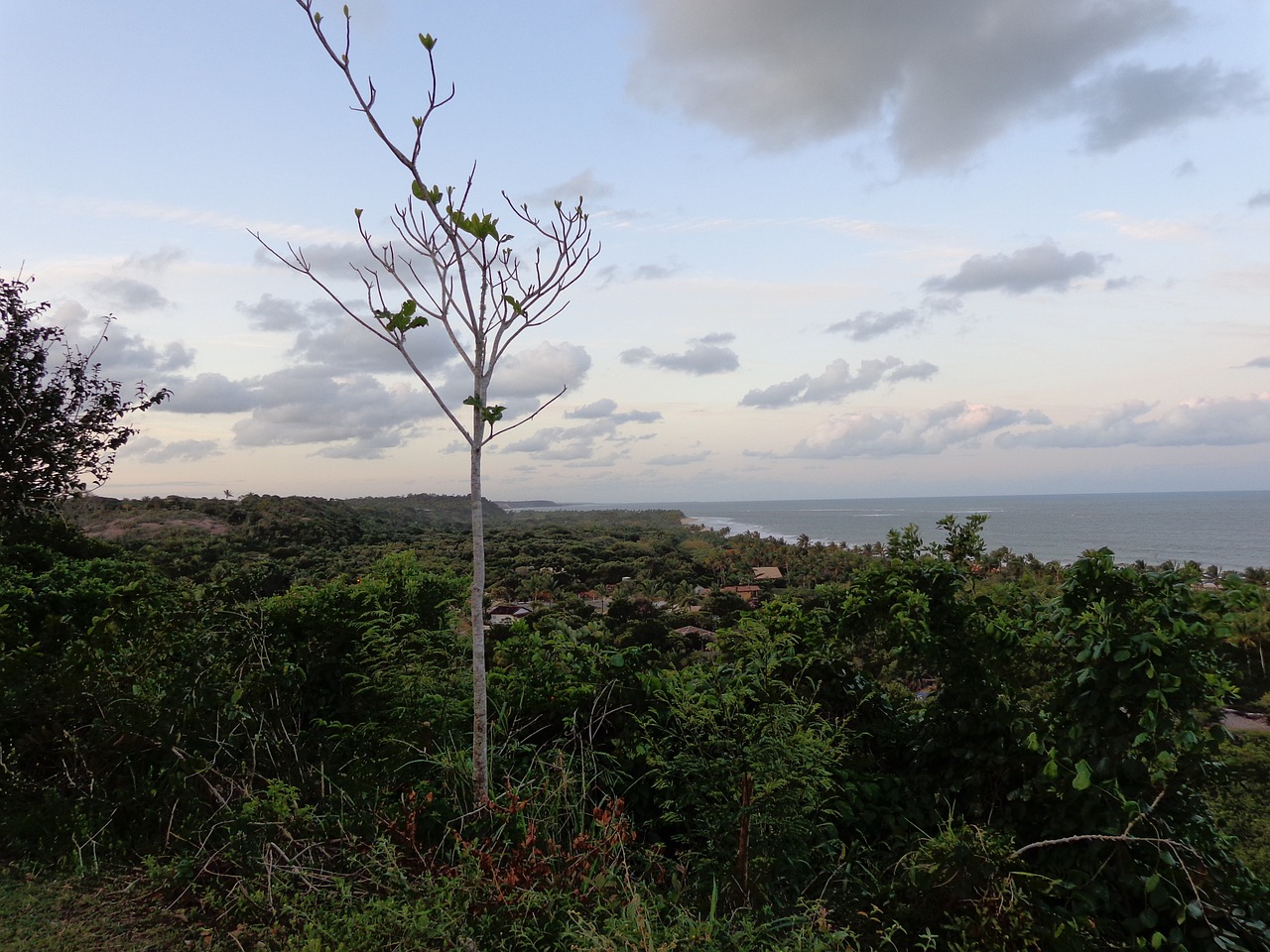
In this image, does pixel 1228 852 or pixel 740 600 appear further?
pixel 740 600

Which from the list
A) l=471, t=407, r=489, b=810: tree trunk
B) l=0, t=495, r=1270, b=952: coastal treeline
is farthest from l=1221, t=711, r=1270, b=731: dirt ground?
l=471, t=407, r=489, b=810: tree trunk

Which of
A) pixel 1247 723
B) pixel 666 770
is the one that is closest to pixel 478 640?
pixel 666 770

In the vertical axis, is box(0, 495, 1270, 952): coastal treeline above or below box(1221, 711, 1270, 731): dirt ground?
above

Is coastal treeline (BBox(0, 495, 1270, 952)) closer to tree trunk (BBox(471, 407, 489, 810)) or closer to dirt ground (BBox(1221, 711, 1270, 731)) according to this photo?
tree trunk (BBox(471, 407, 489, 810))

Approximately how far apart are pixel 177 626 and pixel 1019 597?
5.31 m

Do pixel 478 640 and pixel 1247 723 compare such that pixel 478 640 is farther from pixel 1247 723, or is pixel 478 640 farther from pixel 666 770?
pixel 1247 723

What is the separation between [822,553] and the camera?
75.7 feet

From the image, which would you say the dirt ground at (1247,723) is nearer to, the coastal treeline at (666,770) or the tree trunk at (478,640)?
the coastal treeline at (666,770)

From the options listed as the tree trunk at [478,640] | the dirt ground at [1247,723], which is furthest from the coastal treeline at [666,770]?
the dirt ground at [1247,723]

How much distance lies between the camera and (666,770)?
3682 mm

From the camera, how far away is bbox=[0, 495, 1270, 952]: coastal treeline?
2.91 m

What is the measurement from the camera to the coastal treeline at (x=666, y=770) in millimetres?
2912

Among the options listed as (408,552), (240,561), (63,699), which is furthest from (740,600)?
(240,561)

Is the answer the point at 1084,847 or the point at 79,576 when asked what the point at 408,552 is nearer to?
the point at 79,576
